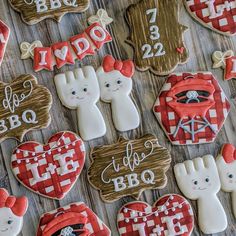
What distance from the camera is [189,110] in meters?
1.12

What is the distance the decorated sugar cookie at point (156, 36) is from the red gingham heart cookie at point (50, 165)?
0.27 meters

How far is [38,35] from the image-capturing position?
1131mm

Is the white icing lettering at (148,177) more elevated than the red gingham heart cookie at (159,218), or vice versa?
the white icing lettering at (148,177)

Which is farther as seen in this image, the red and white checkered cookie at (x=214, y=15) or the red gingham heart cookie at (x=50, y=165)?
the red and white checkered cookie at (x=214, y=15)

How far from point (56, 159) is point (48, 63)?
0.75ft

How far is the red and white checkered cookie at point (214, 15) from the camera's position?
1.17 m

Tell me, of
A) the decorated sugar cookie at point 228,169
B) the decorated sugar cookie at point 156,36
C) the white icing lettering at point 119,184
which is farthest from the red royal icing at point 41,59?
the decorated sugar cookie at point 228,169

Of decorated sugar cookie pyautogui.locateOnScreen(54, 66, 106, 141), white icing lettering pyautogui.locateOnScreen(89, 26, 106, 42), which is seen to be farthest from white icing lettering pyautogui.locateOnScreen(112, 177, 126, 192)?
white icing lettering pyautogui.locateOnScreen(89, 26, 106, 42)

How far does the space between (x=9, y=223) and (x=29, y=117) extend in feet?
0.80

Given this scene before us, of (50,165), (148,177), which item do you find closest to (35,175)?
(50,165)

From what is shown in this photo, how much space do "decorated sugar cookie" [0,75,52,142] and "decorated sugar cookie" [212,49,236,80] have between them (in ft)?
1.38

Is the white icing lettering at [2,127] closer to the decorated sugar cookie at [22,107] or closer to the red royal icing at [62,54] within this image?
the decorated sugar cookie at [22,107]

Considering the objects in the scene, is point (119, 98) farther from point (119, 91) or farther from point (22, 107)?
point (22, 107)

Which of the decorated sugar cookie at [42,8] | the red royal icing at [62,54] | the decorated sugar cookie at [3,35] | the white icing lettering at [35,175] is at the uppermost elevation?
the decorated sugar cookie at [42,8]
